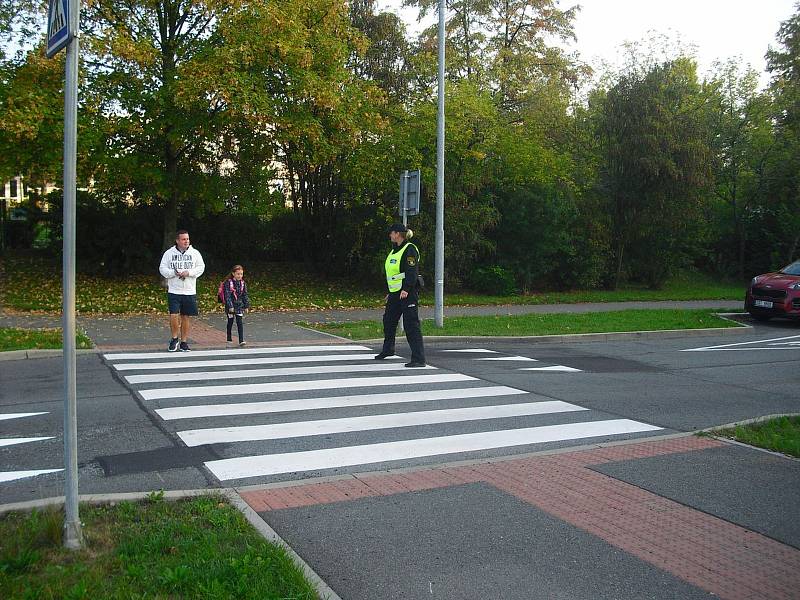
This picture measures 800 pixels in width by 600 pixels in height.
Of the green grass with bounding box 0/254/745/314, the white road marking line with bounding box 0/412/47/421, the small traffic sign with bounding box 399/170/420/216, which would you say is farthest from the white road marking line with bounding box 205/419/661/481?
the green grass with bounding box 0/254/745/314

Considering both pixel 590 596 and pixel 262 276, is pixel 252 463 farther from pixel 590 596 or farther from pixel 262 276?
pixel 262 276

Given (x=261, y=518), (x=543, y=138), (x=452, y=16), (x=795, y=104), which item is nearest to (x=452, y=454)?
(x=261, y=518)

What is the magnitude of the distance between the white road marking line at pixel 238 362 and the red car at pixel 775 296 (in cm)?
1257

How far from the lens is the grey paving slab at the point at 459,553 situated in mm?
3992

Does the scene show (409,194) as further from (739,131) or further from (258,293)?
(739,131)

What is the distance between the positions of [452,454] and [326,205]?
22.8 m

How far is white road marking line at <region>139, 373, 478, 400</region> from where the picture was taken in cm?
900

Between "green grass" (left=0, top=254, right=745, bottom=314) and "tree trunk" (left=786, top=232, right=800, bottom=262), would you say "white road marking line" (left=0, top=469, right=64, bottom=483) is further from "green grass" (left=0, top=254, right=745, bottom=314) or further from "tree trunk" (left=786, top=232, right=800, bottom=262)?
"tree trunk" (left=786, top=232, right=800, bottom=262)

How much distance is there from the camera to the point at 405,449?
22.2ft

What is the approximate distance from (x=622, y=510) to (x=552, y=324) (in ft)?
41.1

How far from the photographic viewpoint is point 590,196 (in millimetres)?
29359

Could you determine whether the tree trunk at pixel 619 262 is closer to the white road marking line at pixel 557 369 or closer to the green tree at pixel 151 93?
the green tree at pixel 151 93

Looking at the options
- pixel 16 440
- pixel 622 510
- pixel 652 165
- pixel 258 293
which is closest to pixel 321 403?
pixel 16 440

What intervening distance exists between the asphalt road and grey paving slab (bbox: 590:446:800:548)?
96cm
